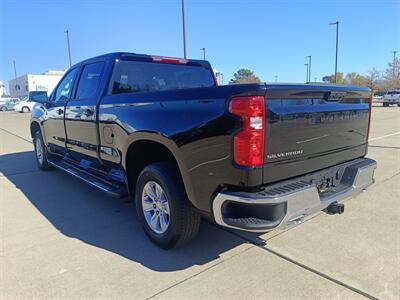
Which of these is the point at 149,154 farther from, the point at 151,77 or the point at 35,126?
the point at 35,126

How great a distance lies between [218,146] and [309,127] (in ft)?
2.75

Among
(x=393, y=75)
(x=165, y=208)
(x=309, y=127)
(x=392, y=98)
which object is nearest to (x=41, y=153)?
(x=165, y=208)

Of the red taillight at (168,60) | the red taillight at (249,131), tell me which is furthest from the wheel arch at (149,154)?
the red taillight at (168,60)

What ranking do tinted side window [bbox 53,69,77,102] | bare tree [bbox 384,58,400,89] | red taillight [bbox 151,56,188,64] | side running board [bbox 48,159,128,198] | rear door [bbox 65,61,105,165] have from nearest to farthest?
side running board [bbox 48,159,128,198] < rear door [bbox 65,61,105,165] < red taillight [bbox 151,56,188,64] < tinted side window [bbox 53,69,77,102] < bare tree [bbox 384,58,400,89]

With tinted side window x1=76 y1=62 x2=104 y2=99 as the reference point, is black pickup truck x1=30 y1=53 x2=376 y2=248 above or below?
below

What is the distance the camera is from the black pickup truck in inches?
95.9

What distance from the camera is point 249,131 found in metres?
2.39

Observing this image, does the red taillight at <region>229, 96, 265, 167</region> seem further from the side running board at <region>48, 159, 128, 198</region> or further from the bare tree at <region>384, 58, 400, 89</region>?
the bare tree at <region>384, 58, 400, 89</region>

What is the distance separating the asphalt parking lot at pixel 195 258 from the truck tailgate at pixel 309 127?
0.88 m

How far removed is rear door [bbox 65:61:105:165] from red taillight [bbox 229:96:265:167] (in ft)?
7.93

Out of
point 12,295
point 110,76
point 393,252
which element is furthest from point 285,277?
point 110,76

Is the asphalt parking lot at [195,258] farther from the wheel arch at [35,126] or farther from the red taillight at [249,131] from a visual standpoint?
the wheel arch at [35,126]

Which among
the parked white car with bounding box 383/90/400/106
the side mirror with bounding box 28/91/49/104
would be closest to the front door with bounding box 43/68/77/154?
the side mirror with bounding box 28/91/49/104

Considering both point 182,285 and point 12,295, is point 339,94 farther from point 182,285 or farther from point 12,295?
point 12,295
